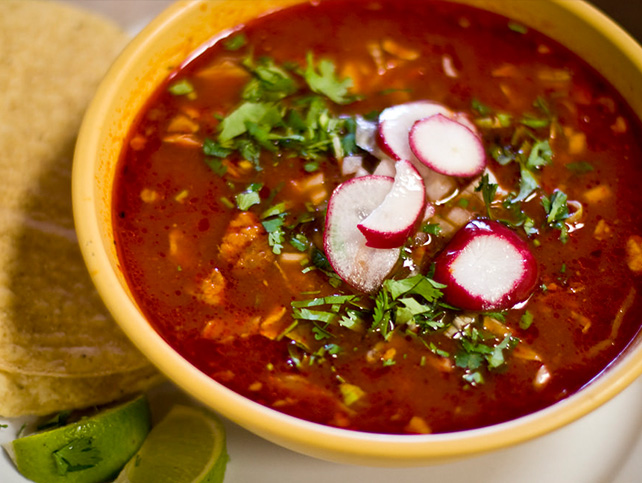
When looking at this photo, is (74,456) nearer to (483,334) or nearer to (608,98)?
(483,334)

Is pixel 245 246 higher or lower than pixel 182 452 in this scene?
higher

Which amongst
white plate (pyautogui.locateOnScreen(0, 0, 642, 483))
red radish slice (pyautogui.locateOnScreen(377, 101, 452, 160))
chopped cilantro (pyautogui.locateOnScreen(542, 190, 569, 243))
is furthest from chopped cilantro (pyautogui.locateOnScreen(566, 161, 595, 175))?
white plate (pyautogui.locateOnScreen(0, 0, 642, 483))

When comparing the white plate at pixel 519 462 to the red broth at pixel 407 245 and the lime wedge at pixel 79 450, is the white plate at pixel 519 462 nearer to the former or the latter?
the lime wedge at pixel 79 450

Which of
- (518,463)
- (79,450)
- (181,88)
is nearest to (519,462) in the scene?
(518,463)

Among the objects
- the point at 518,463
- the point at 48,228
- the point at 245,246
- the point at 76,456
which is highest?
the point at 245,246

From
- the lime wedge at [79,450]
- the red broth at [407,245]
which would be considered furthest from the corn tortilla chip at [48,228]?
the red broth at [407,245]

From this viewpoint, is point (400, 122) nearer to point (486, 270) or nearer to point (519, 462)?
point (486, 270)

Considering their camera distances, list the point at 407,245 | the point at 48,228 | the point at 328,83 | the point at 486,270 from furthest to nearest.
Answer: the point at 48,228
the point at 328,83
the point at 407,245
the point at 486,270
